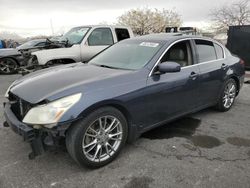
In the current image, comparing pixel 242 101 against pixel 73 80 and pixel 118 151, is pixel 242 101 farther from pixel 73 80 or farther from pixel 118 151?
pixel 73 80

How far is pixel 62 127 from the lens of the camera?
2.94m

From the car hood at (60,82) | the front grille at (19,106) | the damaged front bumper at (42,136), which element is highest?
the car hood at (60,82)

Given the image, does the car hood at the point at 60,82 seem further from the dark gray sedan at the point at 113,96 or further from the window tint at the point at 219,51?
the window tint at the point at 219,51

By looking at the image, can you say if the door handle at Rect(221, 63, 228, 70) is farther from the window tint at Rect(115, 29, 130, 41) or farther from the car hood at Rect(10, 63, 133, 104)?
the window tint at Rect(115, 29, 130, 41)

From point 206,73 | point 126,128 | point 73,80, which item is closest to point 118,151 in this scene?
point 126,128

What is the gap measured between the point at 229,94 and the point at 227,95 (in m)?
0.08

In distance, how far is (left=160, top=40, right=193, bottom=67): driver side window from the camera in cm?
426

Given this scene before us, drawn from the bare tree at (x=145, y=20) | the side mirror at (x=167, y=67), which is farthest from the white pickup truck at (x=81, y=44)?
the bare tree at (x=145, y=20)

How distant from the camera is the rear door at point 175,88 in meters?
3.80

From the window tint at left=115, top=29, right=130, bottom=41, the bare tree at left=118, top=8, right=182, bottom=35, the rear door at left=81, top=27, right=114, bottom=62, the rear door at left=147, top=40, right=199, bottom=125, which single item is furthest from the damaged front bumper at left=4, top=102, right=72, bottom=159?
the bare tree at left=118, top=8, right=182, bottom=35

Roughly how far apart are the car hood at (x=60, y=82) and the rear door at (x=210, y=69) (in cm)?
162

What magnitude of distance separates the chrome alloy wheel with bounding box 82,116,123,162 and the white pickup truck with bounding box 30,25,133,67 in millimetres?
4915

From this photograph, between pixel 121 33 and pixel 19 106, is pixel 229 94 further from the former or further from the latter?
pixel 121 33

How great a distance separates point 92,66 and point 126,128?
1.23 metres
